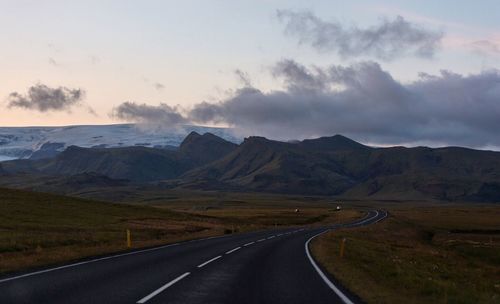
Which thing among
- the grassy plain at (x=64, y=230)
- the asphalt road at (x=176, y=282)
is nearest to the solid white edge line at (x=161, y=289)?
the asphalt road at (x=176, y=282)

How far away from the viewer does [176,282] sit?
2167 centimetres

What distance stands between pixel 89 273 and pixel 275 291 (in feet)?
25.6

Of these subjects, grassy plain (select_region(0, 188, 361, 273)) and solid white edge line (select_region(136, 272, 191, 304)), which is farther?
grassy plain (select_region(0, 188, 361, 273))

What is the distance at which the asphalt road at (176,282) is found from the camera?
1791 cm

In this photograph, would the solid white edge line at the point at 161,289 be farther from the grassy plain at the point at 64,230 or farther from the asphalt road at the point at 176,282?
the grassy plain at the point at 64,230

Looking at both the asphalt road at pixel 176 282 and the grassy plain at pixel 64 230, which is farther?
the grassy plain at pixel 64 230

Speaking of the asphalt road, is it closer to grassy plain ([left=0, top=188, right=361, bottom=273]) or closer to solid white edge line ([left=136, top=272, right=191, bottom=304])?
solid white edge line ([left=136, top=272, right=191, bottom=304])

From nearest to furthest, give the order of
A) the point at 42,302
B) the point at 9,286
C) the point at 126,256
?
the point at 42,302, the point at 9,286, the point at 126,256

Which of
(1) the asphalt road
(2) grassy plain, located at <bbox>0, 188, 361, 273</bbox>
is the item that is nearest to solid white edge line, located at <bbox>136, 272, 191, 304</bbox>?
(1) the asphalt road

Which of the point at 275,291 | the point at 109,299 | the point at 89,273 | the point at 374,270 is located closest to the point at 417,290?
the point at 275,291

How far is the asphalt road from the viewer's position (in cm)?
1791

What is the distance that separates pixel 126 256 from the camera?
32.7 metres

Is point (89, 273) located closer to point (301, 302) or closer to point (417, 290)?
point (301, 302)

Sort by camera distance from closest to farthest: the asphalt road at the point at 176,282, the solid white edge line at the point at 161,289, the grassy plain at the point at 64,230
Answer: the solid white edge line at the point at 161,289
the asphalt road at the point at 176,282
the grassy plain at the point at 64,230
